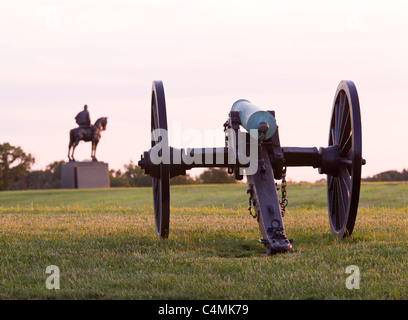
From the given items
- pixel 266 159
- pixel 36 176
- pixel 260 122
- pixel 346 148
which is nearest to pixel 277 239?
pixel 266 159

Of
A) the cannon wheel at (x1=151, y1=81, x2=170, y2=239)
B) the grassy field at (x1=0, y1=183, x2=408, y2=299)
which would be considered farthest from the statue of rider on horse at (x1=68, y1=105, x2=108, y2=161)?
the cannon wheel at (x1=151, y1=81, x2=170, y2=239)

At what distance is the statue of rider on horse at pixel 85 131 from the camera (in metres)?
33.2

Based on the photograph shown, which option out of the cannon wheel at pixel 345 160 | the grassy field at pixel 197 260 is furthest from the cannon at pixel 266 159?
the grassy field at pixel 197 260

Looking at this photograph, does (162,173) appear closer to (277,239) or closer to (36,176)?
(277,239)

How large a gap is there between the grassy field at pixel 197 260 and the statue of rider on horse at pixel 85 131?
72.4 feet

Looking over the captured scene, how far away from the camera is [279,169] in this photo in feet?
24.3

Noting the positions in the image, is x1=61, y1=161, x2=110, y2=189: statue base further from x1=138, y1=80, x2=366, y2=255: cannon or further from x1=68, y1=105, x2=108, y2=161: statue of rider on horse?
x1=138, y1=80, x2=366, y2=255: cannon

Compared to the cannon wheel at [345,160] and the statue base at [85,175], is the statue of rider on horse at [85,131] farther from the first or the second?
the cannon wheel at [345,160]

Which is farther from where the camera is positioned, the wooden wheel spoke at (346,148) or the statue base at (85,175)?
the statue base at (85,175)

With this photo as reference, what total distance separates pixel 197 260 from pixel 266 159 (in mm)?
1729

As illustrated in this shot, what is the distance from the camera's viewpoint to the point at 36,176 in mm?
48312

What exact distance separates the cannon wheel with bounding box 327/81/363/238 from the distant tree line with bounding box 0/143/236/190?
3309 centimetres
